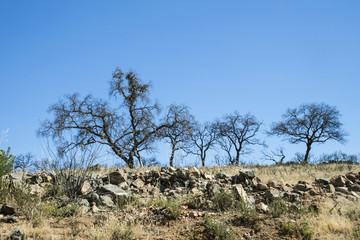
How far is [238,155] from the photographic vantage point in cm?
3331

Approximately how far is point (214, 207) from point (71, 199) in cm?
302

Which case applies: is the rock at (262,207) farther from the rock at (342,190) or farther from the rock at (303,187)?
the rock at (342,190)

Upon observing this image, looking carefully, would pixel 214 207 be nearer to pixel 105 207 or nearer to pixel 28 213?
pixel 105 207

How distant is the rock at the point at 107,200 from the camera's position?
21.0 feet

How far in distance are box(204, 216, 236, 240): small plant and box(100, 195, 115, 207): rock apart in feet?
7.08

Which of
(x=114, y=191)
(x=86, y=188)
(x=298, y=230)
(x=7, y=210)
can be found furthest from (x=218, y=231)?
(x=7, y=210)

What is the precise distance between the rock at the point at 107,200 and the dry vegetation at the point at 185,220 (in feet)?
0.43

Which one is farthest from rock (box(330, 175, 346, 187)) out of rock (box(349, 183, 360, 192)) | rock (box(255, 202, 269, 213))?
rock (box(255, 202, 269, 213))

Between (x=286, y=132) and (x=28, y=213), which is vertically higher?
(x=286, y=132)

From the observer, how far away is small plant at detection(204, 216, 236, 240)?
501 cm

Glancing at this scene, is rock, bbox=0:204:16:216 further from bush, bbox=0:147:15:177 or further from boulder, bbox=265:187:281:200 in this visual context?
boulder, bbox=265:187:281:200

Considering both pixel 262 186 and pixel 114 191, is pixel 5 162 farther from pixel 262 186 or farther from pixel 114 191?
pixel 262 186

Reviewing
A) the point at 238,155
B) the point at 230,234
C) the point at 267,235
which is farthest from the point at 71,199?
the point at 238,155

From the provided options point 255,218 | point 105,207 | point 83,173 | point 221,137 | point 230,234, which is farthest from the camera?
point 221,137
